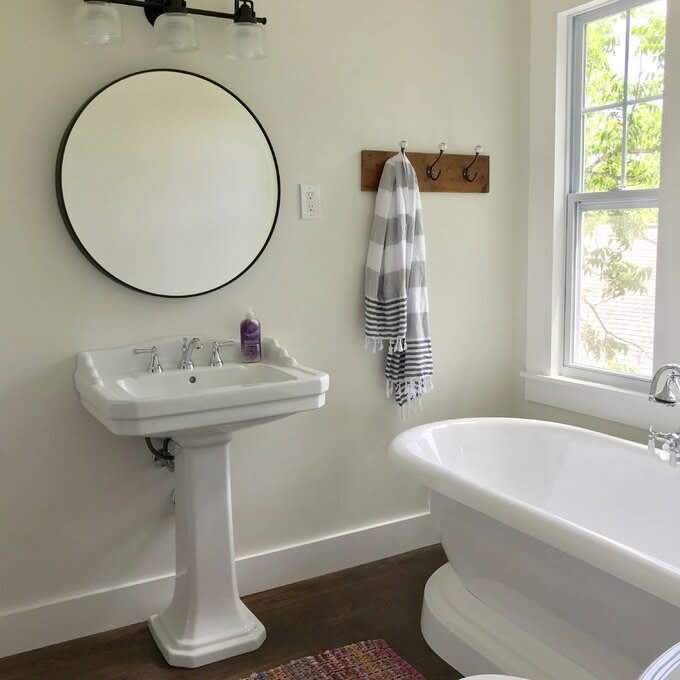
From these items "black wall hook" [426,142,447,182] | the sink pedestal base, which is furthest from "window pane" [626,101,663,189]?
the sink pedestal base

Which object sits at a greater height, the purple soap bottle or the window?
the window

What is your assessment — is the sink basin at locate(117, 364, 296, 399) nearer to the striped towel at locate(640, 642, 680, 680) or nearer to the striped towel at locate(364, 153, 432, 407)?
the striped towel at locate(364, 153, 432, 407)

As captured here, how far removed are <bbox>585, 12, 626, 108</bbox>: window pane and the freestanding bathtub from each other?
4.13 feet

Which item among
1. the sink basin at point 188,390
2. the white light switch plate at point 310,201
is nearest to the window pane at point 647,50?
the white light switch plate at point 310,201

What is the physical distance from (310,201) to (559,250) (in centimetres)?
105

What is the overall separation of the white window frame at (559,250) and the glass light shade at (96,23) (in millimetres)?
1678

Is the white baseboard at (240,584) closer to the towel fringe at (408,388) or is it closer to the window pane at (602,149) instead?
the towel fringe at (408,388)

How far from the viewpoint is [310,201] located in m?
2.63

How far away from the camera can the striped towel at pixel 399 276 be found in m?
2.71

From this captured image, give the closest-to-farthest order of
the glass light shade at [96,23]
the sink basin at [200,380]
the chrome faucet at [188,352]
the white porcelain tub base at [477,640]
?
the white porcelain tub base at [477,640] → the glass light shade at [96,23] → the sink basin at [200,380] → the chrome faucet at [188,352]

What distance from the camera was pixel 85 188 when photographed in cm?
223

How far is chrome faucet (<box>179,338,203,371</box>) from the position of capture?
242 centimetres

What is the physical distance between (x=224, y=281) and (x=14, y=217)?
2.21 feet

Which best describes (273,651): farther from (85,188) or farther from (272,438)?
(85,188)
